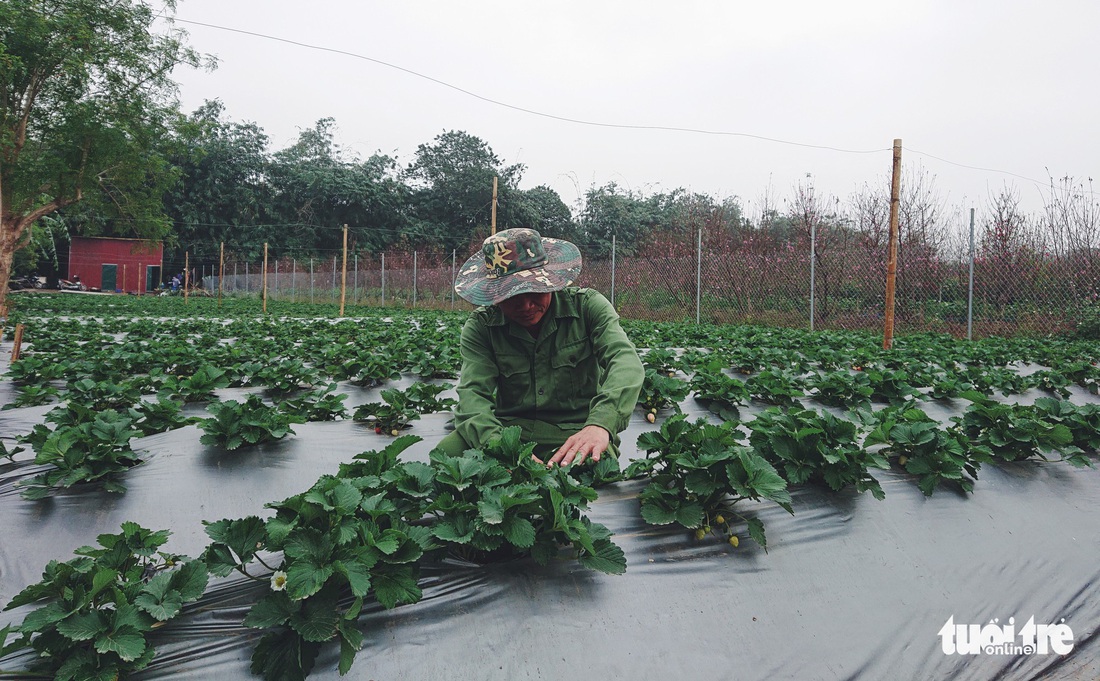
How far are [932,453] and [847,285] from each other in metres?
11.8

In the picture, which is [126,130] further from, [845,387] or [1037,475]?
[1037,475]

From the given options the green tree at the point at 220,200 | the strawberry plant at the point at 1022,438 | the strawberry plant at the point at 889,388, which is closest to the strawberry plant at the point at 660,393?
the strawberry plant at the point at 889,388

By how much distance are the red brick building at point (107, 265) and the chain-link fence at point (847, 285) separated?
38.3 m

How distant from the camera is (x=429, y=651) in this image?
5.70ft

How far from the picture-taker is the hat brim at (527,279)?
2.60 meters

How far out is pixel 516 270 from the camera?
2.70 m

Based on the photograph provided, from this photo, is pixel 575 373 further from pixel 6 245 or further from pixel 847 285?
pixel 6 245

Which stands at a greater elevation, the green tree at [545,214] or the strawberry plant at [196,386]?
the green tree at [545,214]

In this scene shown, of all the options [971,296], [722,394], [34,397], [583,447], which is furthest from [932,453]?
[971,296]

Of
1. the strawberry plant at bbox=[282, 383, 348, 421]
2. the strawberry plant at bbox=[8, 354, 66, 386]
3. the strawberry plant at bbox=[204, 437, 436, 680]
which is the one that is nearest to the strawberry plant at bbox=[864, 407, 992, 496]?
the strawberry plant at bbox=[204, 437, 436, 680]

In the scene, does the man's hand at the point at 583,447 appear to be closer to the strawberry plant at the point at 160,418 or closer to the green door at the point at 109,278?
the strawberry plant at the point at 160,418

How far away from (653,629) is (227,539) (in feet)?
4.18

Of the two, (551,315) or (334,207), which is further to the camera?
(334,207)

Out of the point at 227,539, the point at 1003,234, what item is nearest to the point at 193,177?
the point at 1003,234
